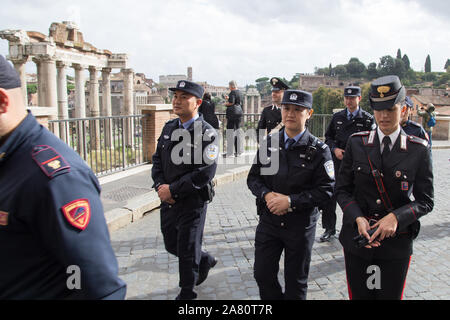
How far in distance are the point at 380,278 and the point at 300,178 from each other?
99cm

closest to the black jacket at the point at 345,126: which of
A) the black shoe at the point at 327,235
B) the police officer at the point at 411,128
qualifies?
the police officer at the point at 411,128

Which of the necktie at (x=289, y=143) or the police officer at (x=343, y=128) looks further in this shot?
the police officer at (x=343, y=128)

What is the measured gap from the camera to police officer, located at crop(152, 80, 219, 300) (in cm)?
389

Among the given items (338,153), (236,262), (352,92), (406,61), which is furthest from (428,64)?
(236,262)

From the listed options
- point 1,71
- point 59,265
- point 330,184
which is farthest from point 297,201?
point 1,71

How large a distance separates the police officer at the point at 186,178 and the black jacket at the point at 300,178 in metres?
0.75

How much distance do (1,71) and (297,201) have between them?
2.37 m

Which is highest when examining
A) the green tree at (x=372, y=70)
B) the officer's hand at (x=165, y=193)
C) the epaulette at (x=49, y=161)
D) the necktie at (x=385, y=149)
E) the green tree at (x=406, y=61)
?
the green tree at (x=406, y=61)

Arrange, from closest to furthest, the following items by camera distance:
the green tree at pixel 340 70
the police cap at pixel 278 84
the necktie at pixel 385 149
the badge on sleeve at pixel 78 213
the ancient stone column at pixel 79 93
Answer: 1. the badge on sleeve at pixel 78 213
2. the necktie at pixel 385 149
3. the police cap at pixel 278 84
4. the ancient stone column at pixel 79 93
5. the green tree at pixel 340 70

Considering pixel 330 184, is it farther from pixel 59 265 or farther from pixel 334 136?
pixel 334 136

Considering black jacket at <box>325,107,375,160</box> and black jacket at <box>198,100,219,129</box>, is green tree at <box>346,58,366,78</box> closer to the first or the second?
black jacket at <box>198,100,219,129</box>

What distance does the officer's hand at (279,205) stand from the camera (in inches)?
126

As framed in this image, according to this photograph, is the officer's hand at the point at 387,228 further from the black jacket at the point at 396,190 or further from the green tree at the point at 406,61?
the green tree at the point at 406,61

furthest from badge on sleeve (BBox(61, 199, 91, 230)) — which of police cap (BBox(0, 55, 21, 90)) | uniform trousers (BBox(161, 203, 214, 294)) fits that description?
uniform trousers (BBox(161, 203, 214, 294))
